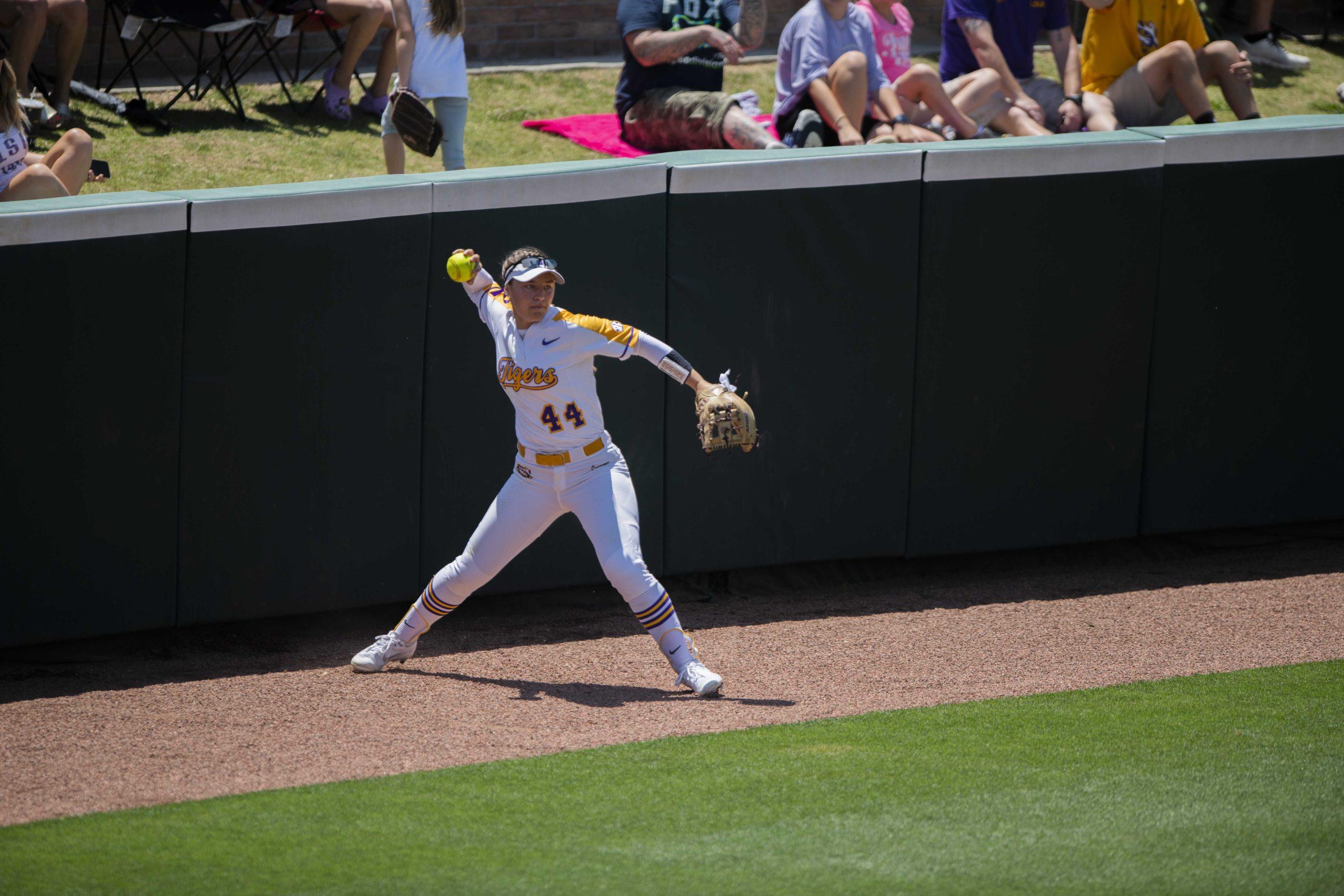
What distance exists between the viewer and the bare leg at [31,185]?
22.0 ft

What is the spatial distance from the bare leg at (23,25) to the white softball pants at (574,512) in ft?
16.0

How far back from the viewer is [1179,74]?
357 inches

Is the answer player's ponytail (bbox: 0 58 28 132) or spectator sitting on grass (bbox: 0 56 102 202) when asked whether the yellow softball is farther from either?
player's ponytail (bbox: 0 58 28 132)

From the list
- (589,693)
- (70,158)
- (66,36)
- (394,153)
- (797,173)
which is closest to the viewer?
(589,693)

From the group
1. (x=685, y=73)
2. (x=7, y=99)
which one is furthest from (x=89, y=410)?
(x=685, y=73)

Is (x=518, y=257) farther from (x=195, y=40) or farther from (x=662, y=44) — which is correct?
(x=195, y=40)

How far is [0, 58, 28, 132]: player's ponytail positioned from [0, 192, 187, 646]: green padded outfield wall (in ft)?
3.80

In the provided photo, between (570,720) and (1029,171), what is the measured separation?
372 cm

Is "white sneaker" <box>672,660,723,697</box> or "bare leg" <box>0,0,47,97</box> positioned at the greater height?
"bare leg" <box>0,0,47,97</box>

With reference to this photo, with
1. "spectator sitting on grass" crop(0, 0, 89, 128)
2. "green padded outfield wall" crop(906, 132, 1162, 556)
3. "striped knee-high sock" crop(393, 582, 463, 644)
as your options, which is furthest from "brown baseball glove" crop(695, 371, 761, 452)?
"spectator sitting on grass" crop(0, 0, 89, 128)

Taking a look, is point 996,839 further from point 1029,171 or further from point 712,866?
point 1029,171

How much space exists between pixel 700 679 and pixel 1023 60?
5671 millimetres

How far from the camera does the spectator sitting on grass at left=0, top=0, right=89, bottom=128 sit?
28.1ft

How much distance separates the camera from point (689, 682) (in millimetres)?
5789
